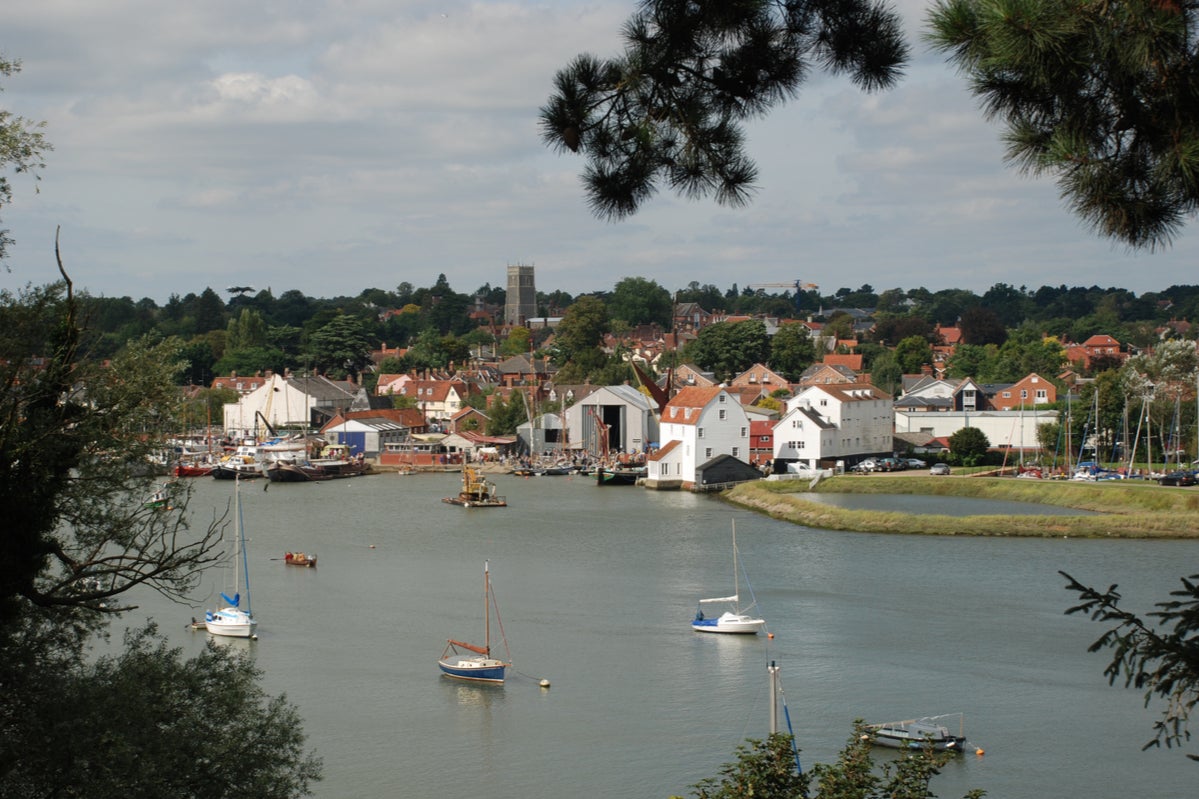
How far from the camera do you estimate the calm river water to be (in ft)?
30.6

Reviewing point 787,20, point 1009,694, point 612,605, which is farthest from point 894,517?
point 787,20

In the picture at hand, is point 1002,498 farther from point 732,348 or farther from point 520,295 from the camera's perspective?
point 520,295

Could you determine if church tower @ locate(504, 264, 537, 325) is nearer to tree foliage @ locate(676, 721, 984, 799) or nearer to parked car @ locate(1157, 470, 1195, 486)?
parked car @ locate(1157, 470, 1195, 486)

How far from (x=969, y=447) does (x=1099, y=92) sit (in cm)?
2782

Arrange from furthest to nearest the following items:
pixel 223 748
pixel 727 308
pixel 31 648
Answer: pixel 727 308
pixel 223 748
pixel 31 648

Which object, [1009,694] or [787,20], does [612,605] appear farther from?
[787,20]

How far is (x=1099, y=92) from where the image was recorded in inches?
138

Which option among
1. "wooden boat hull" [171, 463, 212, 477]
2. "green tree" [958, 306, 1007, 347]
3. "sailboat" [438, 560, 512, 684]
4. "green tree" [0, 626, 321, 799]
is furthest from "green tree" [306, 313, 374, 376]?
"green tree" [0, 626, 321, 799]

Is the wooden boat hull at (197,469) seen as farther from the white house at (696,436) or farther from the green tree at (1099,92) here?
the green tree at (1099,92)

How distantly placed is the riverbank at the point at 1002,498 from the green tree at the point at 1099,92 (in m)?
17.0

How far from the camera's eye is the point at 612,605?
48.3 feet

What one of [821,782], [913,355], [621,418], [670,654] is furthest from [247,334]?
[821,782]

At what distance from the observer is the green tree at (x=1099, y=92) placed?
128 inches

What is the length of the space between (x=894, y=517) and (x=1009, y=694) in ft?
33.5
